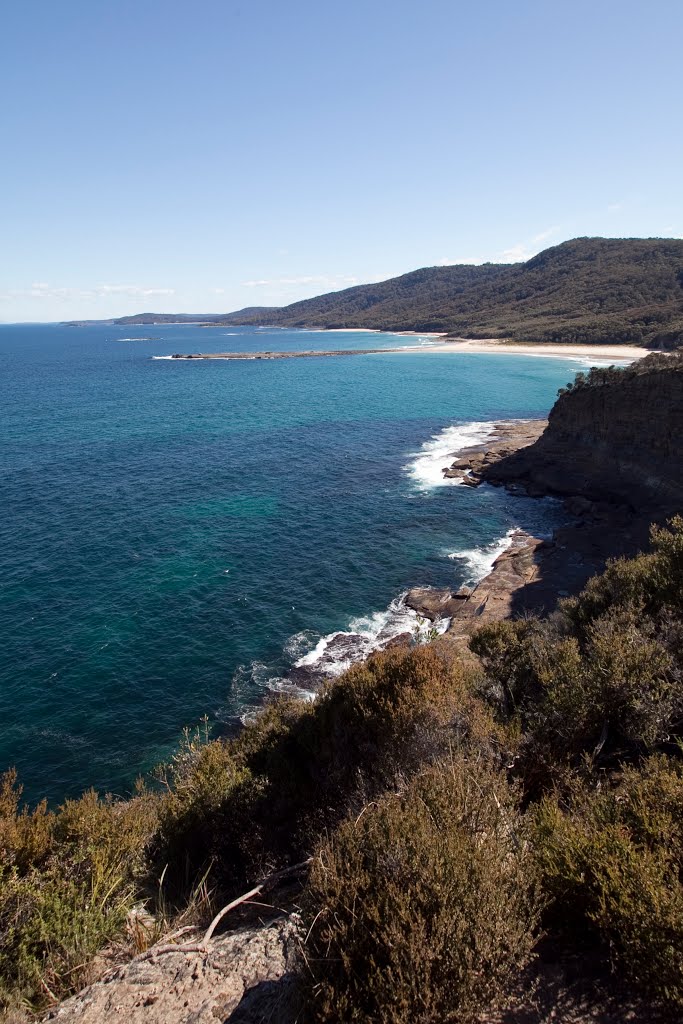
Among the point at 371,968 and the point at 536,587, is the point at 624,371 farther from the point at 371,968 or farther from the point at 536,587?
the point at 371,968

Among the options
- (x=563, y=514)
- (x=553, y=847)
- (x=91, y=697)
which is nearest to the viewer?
(x=553, y=847)

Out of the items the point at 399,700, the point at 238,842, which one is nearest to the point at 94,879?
the point at 238,842

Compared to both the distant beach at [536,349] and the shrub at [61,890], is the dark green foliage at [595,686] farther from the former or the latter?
the distant beach at [536,349]

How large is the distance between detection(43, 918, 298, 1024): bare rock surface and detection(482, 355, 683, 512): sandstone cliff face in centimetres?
4172

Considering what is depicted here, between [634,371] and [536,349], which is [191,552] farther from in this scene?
[536,349]

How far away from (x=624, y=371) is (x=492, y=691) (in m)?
43.7

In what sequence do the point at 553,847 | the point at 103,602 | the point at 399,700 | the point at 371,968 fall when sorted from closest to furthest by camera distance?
the point at 371,968, the point at 553,847, the point at 399,700, the point at 103,602

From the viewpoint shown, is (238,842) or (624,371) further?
(624,371)

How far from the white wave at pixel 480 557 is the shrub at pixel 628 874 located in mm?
26580

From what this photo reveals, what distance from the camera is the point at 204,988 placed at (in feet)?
29.1

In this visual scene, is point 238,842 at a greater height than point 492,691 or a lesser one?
lesser

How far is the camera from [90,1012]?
28.1 feet

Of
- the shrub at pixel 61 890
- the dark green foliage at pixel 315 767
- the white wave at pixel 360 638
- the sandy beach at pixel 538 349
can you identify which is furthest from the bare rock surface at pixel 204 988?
the sandy beach at pixel 538 349

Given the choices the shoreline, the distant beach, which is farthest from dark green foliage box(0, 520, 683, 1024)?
the shoreline
